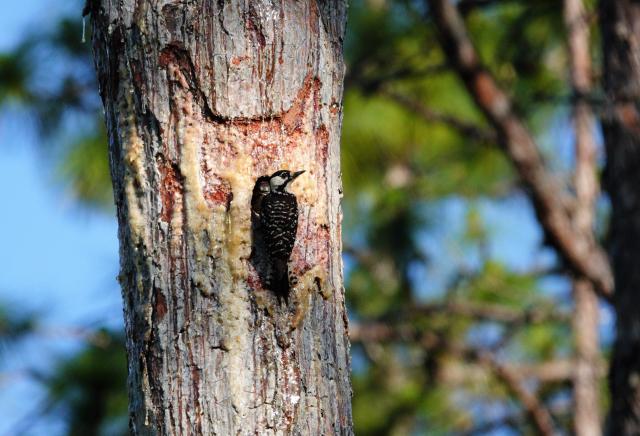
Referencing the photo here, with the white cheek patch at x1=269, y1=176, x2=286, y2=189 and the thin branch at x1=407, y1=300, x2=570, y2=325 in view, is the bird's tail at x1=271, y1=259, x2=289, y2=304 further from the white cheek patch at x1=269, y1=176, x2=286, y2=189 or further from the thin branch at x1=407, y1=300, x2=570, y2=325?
the thin branch at x1=407, y1=300, x2=570, y2=325

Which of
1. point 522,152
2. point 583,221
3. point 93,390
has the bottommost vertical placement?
point 93,390

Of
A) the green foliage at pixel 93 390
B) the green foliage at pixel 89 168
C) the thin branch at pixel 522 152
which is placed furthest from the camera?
the green foliage at pixel 89 168

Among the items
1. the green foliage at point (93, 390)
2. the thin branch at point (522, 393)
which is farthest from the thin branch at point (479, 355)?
the green foliage at point (93, 390)

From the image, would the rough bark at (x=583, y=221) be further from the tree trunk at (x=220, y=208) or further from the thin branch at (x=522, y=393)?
the tree trunk at (x=220, y=208)

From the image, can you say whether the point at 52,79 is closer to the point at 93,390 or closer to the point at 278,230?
the point at 93,390

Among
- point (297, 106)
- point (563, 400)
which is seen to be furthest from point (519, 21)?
point (297, 106)

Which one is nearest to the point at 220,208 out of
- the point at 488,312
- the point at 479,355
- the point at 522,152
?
the point at 522,152

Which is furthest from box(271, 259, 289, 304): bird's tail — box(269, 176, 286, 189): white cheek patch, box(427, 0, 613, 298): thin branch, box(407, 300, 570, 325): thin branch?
box(407, 300, 570, 325): thin branch

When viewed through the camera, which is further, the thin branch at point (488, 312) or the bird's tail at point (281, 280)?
the thin branch at point (488, 312)
